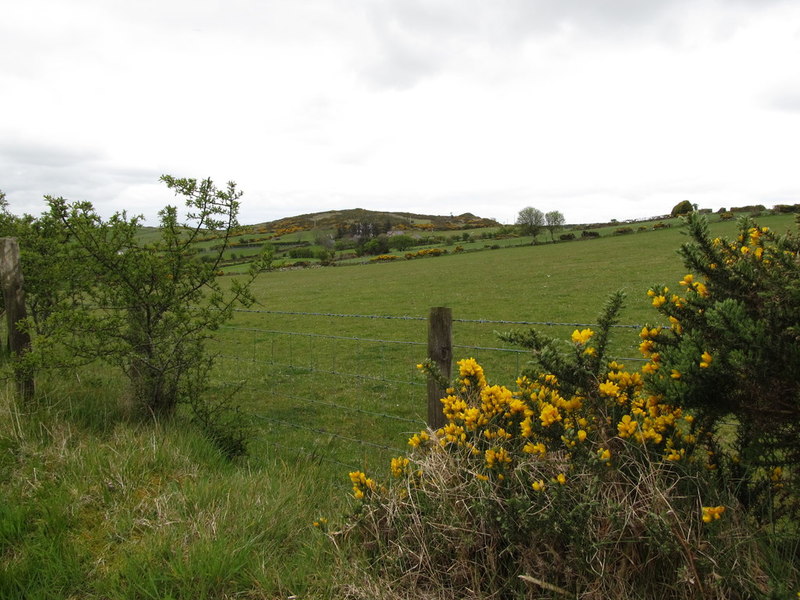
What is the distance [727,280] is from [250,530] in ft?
9.66

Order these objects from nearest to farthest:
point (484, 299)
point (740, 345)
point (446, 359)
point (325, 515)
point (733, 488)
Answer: point (740, 345), point (733, 488), point (325, 515), point (446, 359), point (484, 299)

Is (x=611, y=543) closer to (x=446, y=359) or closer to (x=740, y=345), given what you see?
(x=740, y=345)

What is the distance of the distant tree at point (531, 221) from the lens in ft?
220

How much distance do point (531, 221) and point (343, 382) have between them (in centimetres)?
6120

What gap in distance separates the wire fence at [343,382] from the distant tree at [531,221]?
5203 cm

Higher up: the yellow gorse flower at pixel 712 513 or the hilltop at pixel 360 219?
the hilltop at pixel 360 219

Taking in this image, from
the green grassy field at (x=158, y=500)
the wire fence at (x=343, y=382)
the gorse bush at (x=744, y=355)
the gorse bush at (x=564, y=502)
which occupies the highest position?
the gorse bush at (x=744, y=355)

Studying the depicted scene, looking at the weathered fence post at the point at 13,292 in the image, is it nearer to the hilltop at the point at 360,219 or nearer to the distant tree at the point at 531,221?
the distant tree at the point at 531,221

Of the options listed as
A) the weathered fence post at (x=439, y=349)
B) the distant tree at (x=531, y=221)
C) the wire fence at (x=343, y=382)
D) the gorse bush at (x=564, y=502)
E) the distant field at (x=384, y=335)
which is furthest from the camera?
the distant tree at (x=531, y=221)

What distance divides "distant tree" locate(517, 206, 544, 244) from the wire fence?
52.0m

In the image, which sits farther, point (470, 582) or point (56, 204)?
point (56, 204)

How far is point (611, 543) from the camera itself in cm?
229

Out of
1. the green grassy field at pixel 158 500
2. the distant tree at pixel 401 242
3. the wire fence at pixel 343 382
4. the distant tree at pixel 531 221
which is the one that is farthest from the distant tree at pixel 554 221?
the green grassy field at pixel 158 500

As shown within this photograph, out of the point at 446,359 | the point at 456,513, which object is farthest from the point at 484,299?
the point at 456,513
